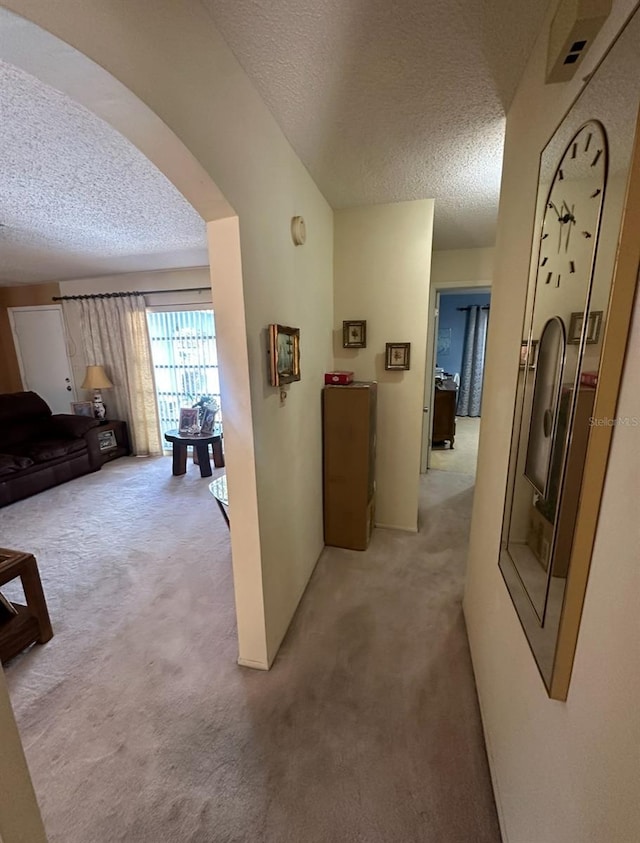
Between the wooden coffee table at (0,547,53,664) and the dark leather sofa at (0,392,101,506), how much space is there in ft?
6.99

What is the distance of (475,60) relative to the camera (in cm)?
119

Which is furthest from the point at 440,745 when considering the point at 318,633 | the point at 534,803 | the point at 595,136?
the point at 595,136

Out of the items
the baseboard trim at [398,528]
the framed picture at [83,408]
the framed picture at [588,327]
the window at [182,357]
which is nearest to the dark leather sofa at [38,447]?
the framed picture at [83,408]

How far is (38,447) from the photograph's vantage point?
3.81 m

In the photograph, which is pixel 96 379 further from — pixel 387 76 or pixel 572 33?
pixel 572 33

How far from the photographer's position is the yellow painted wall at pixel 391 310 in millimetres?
2400

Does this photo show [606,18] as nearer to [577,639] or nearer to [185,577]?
[577,639]

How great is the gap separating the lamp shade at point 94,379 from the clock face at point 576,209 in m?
5.04

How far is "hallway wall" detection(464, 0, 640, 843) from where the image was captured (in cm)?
55

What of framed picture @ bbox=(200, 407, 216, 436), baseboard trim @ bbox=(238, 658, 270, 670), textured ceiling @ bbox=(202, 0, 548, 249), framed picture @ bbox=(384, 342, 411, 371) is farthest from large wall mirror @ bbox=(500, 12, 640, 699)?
framed picture @ bbox=(200, 407, 216, 436)

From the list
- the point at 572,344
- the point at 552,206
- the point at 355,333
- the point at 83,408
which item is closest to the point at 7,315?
the point at 83,408

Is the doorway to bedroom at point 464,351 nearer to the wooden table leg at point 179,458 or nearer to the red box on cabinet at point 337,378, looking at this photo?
the red box on cabinet at point 337,378

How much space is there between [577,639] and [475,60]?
174cm

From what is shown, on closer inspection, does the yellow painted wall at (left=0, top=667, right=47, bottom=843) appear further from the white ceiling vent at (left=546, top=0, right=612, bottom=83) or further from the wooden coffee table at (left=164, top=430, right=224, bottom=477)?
the wooden coffee table at (left=164, top=430, right=224, bottom=477)
